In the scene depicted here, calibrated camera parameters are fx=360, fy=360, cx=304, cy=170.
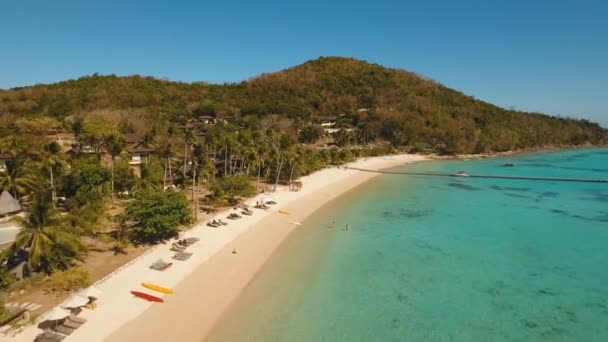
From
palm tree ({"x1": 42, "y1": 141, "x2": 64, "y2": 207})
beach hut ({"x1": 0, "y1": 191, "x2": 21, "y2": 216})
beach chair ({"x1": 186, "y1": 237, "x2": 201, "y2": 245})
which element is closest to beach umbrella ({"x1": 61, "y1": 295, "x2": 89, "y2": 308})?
beach chair ({"x1": 186, "y1": 237, "x2": 201, "y2": 245})

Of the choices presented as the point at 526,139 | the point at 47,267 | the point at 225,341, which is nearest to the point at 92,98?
the point at 47,267

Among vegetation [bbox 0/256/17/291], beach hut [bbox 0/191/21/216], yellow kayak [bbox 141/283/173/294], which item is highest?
beach hut [bbox 0/191/21/216]

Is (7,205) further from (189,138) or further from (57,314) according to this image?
(57,314)

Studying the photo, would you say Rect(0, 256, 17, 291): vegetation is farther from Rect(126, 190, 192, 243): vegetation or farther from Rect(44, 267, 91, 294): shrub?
Rect(126, 190, 192, 243): vegetation

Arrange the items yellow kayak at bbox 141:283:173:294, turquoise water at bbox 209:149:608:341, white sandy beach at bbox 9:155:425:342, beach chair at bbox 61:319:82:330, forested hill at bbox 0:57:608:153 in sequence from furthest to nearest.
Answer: forested hill at bbox 0:57:608:153 < yellow kayak at bbox 141:283:173:294 < turquoise water at bbox 209:149:608:341 < white sandy beach at bbox 9:155:425:342 < beach chair at bbox 61:319:82:330

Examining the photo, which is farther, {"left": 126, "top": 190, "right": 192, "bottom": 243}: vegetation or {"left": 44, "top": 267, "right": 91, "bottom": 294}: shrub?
{"left": 126, "top": 190, "right": 192, "bottom": 243}: vegetation

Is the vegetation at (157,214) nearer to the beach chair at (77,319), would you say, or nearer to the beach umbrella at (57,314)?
the beach chair at (77,319)

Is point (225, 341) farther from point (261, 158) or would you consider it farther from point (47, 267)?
point (261, 158)
